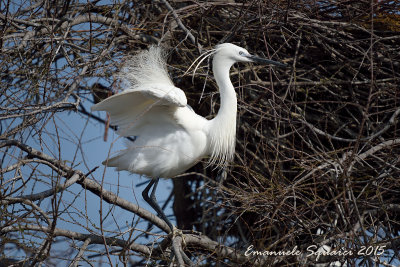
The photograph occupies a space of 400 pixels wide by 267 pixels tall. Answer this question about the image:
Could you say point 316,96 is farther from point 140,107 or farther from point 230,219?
point 140,107

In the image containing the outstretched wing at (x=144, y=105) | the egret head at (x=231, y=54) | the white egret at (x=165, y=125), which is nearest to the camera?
the outstretched wing at (x=144, y=105)

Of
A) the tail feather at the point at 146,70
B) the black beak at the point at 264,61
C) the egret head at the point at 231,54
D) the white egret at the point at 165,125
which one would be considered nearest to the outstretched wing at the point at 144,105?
the white egret at the point at 165,125

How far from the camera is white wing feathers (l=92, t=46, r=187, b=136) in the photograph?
2.39 metres

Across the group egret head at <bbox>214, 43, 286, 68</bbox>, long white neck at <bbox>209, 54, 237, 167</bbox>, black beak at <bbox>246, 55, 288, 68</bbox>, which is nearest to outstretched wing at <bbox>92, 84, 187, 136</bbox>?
long white neck at <bbox>209, 54, 237, 167</bbox>

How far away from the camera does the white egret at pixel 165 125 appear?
261 cm

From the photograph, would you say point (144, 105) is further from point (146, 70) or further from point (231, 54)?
point (231, 54)

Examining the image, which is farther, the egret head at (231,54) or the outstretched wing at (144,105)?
the egret head at (231,54)

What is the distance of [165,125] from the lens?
2668 millimetres

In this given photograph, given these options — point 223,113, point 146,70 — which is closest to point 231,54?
point 223,113

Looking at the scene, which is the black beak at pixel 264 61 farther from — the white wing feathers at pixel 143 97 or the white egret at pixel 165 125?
the white wing feathers at pixel 143 97

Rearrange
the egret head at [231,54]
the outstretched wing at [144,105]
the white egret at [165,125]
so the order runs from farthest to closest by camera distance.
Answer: the egret head at [231,54], the white egret at [165,125], the outstretched wing at [144,105]

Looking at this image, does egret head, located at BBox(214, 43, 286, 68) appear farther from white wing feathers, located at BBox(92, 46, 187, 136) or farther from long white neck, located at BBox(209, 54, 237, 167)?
white wing feathers, located at BBox(92, 46, 187, 136)

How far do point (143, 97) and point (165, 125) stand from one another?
255 millimetres

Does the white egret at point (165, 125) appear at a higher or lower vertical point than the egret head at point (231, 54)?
lower
